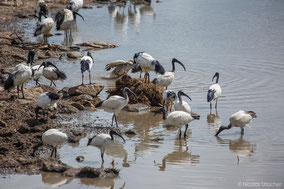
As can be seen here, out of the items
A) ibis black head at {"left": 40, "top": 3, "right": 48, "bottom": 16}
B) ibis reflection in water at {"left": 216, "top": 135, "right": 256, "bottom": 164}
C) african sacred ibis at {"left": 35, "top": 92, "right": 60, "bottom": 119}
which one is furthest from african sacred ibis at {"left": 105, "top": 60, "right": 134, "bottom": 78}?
ibis black head at {"left": 40, "top": 3, "right": 48, "bottom": 16}

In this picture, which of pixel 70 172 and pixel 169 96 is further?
pixel 169 96

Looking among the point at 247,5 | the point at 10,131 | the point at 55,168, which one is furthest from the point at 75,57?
the point at 247,5

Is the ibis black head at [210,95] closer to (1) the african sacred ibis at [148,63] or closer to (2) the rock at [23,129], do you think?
(1) the african sacred ibis at [148,63]

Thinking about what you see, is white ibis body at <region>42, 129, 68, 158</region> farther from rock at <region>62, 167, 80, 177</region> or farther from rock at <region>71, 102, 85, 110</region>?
rock at <region>71, 102, 85, 110</region>

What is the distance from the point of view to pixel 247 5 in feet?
106

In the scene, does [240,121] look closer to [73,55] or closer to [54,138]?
[54,138]

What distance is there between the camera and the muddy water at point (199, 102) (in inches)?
331

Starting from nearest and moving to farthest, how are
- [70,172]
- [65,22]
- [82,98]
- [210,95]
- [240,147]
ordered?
[70,172] < [240,147] < [210,95] < [82,98] < [65,22]

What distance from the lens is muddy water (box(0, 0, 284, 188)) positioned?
8406mm

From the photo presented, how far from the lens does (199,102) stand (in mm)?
13141

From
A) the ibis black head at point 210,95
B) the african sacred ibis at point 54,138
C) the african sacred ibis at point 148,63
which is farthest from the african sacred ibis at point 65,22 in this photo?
the african sacred ibis at point 54,138

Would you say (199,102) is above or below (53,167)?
below

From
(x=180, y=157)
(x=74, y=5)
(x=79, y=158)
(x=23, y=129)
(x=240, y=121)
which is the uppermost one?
(x=74, y=5)

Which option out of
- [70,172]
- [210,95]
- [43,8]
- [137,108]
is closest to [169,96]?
[137,108]
